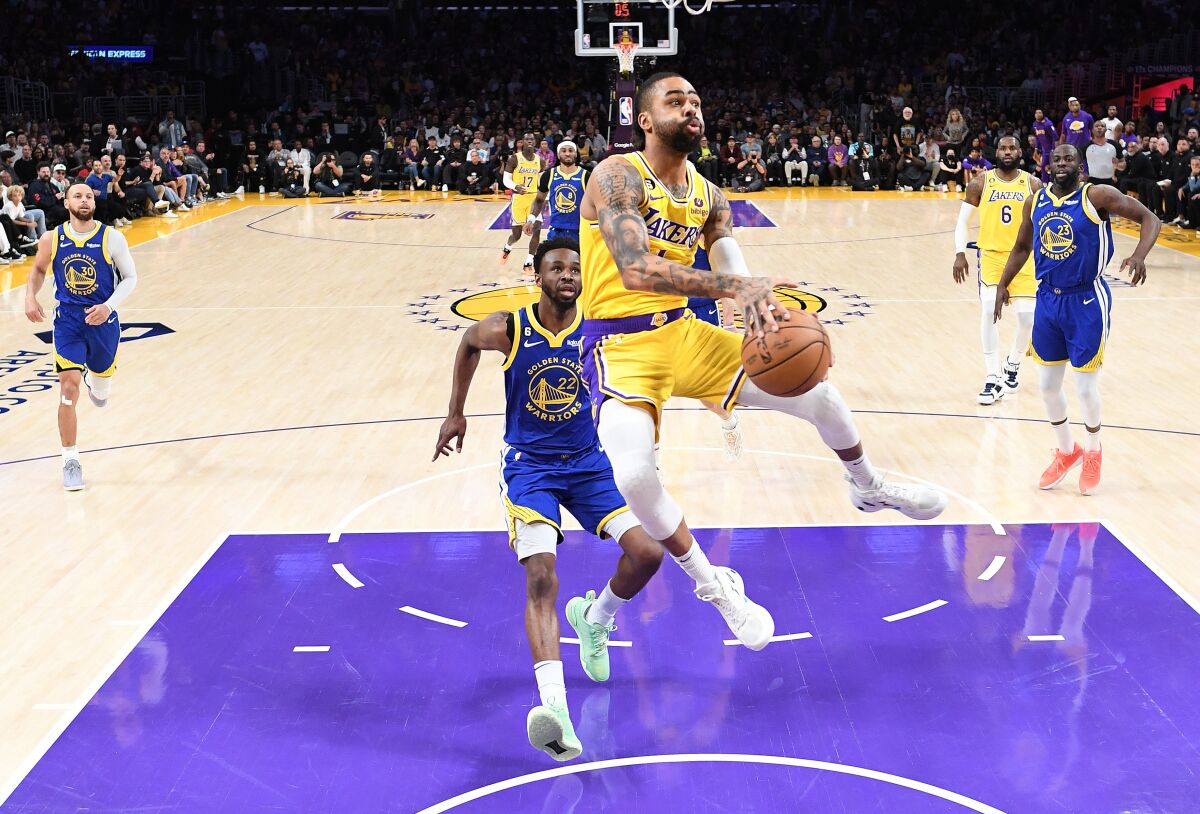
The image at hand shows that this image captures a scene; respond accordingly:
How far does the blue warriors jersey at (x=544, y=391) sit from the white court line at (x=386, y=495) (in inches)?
79.0

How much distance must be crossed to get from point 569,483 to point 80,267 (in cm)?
395

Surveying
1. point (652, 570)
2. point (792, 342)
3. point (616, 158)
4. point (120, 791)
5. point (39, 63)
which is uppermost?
point (39, 63)

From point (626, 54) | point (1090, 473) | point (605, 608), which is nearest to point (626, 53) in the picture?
point (626, 54)

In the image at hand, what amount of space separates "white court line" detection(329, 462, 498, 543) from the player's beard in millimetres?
2853

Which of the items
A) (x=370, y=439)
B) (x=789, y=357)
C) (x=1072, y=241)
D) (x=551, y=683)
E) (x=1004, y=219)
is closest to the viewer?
(x=551, y=683)

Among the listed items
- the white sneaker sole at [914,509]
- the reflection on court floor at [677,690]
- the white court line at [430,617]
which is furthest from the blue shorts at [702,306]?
the white court line at [430,617]

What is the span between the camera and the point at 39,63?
26984 mm

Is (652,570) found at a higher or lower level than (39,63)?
lower

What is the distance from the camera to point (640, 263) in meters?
4.16

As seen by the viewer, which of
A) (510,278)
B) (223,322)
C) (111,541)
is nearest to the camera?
(111,541)

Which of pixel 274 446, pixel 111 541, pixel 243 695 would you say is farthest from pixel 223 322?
pixel 243 695

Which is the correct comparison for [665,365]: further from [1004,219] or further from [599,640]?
[1004,219]

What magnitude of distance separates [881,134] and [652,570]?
24.8m

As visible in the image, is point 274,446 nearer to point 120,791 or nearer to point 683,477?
point 683,477
